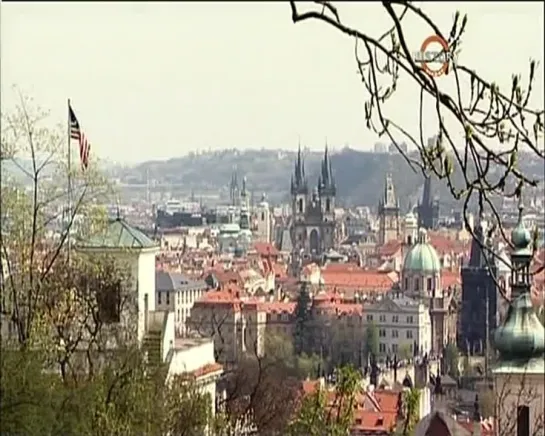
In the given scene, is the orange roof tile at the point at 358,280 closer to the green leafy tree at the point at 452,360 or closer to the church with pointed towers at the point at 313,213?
the church with pointed towers at the point at 313,213

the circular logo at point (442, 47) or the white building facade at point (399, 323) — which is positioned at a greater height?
the circular logo at point (442, 47)

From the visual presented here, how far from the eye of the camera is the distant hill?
141ft

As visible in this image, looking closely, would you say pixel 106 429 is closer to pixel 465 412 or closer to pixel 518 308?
pixel 518 308

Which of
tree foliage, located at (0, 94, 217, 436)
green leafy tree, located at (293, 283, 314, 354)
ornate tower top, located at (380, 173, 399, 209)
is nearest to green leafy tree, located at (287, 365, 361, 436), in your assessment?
tree foliage, located at (0, 94, 217, 436)

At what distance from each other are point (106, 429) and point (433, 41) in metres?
4.02

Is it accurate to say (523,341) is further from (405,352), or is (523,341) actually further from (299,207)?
(299,207)

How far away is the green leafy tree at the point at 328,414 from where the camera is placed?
753 centimetres

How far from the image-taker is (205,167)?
49.3 m

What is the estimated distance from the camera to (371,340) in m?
30.7

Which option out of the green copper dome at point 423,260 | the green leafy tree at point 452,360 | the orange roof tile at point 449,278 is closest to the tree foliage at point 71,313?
the green leafy tree at point 452,360

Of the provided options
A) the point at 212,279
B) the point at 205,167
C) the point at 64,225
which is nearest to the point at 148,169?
the point at 212,279

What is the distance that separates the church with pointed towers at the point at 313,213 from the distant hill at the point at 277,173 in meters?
0.36

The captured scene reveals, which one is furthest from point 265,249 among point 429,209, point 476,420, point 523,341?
point 523,341

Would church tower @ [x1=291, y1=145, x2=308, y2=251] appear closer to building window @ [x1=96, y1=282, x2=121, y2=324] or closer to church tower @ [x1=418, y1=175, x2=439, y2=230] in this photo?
church tower @ [x1=418, y1=175, x2=439, y2=230]
